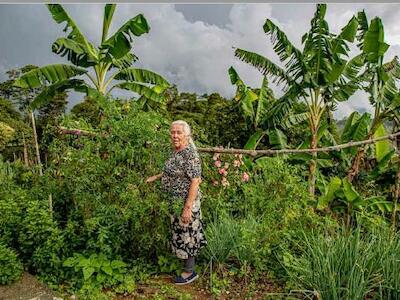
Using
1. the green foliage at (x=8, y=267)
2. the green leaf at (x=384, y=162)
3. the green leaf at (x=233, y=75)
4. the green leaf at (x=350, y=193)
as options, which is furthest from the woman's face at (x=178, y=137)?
the green leaf at (x=233, y=75)

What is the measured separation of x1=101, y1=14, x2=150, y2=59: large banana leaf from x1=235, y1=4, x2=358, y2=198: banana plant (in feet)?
7.77

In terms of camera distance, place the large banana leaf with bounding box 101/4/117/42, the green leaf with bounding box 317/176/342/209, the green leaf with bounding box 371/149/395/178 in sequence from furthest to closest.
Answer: the large banana leaf with bounding box 101/4/117/42, the green leaf with bounding box 371/149/395/178, the green leaf with bounding box 317/176/342/209

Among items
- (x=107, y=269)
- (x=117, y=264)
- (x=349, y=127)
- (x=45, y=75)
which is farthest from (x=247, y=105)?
(x=107, y=269)

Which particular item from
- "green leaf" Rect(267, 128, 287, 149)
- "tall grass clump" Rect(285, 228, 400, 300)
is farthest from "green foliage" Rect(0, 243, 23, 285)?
"green leaf" Rect(267, 128, 287, 149)

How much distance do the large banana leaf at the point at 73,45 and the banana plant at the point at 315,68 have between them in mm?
3101

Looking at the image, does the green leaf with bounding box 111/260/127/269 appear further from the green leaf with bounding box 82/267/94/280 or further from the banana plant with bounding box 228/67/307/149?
the banana plant with bounding box 228/67/307/149

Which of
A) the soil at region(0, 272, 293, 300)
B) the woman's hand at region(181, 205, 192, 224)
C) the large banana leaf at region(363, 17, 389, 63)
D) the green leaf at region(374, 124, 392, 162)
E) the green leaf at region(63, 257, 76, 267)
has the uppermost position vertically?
the large banana leaf at region(363, 17, 389, 63)

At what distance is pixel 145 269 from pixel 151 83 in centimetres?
639

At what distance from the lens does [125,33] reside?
717cm

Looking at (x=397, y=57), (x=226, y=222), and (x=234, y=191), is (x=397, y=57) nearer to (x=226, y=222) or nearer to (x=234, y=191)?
(x=234, y=191)

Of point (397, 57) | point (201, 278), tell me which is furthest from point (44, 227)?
point (397, 57)

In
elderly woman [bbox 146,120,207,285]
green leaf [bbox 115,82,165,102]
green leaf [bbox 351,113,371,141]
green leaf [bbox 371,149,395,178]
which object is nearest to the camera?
elderly woman [bbox 146,120,207,285]

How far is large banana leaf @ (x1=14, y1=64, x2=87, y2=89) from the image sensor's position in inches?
317

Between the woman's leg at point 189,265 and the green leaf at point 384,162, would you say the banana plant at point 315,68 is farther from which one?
the woman's leg at point 189,265
